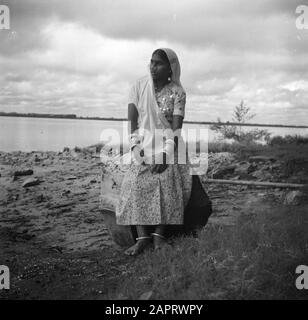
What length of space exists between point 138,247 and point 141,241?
65 millimetres

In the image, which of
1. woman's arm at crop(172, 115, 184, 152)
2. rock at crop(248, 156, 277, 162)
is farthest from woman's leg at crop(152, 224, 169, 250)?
rock at crop(248, 156, 277, 162)

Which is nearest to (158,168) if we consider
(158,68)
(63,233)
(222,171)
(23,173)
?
(158,68)

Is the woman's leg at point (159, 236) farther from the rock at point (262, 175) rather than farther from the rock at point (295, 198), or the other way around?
the rock at point (262, 175)

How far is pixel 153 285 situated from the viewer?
3.38m

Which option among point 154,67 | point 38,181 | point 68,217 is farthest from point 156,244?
point 38,181

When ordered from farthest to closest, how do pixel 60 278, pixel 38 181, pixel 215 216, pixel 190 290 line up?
pixel 38 181 < pixel 215 216 < pixel 60 278 < pixel 190 290

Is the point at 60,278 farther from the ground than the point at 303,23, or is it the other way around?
the point at 303,23

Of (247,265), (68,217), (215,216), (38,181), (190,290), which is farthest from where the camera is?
(38,181)

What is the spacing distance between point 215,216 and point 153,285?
2616mm

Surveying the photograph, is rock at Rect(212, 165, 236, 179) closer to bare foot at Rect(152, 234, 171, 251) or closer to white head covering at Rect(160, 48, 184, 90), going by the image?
white head covering at Rect(160, 48, 184, 90)

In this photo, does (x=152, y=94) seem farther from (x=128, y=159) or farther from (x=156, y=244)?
(x=156, y=244)

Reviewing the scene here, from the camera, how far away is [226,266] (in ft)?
11.6

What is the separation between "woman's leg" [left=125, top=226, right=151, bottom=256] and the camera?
4.12 m

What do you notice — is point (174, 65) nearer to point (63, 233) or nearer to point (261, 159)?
point (63, 233)
